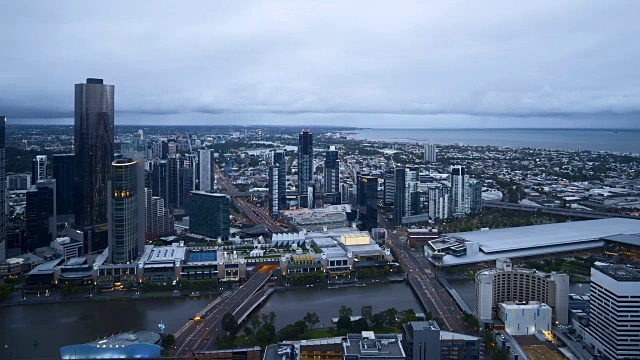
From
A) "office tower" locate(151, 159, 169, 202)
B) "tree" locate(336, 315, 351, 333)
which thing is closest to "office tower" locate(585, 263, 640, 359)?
"tree" locate(336, 315, 351, 333)

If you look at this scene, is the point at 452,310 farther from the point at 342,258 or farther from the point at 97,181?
the point at 97,181

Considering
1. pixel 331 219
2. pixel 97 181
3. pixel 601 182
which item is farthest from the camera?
pixel 601 182

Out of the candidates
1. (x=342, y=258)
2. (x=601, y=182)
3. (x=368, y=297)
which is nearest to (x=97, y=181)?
(x=342, y=258)

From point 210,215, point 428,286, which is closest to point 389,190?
point 210,215

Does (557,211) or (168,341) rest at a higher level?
(557,211)

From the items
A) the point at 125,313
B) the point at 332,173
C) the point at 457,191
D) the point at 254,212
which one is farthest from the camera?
the point at 332,173

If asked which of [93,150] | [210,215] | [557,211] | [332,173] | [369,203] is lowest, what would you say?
[557,211]

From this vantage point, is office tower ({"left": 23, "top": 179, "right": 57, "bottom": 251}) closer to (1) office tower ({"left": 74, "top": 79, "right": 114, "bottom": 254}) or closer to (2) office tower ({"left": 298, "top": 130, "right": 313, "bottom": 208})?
(1) office tower ({"left": 74, "top": 79, "right": 114, "bottom": 254})

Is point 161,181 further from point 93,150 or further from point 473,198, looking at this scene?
point 473,198
